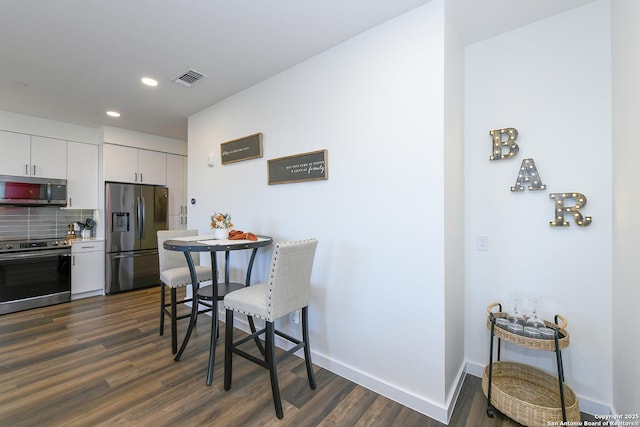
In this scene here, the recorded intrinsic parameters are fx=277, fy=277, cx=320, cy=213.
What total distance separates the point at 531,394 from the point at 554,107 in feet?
6.32

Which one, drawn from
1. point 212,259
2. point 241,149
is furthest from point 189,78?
point 212,259

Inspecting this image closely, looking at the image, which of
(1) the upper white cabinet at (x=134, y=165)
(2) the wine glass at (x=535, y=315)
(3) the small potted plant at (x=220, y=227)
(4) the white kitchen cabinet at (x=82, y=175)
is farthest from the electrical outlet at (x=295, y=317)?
(4) the white kitchen cabinet at (x=82, y=175)

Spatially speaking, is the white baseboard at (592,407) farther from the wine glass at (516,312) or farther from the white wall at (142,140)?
the white wall at (142,140)

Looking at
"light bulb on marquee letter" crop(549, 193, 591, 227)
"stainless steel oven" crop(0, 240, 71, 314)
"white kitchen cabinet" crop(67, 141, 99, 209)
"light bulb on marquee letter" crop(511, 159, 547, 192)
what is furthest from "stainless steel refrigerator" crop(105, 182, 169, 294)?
"light bulb on marquee letter" crop(549, 193, 591, 227)

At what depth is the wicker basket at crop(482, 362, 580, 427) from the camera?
155 cm

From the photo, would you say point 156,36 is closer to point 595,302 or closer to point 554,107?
point 554,107

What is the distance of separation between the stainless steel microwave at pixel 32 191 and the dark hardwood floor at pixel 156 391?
1.81m

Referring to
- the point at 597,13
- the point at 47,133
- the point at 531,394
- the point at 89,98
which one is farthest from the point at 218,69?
the point at 531,394

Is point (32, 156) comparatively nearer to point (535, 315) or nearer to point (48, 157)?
point (48, 157)

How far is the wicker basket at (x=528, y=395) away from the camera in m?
1.55

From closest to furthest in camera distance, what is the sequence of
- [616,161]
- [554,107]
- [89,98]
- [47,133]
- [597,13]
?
[616,161], [597,13], [554,107], [89,98], [47,133]

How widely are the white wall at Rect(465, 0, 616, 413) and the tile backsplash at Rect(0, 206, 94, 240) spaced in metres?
5.58

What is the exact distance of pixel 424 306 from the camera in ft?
5.91

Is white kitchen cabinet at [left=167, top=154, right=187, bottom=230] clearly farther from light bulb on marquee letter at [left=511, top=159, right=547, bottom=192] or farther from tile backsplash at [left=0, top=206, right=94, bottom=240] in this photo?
light bulb on marquee letter at [left=511, top=159, right=547, bottom=192]
